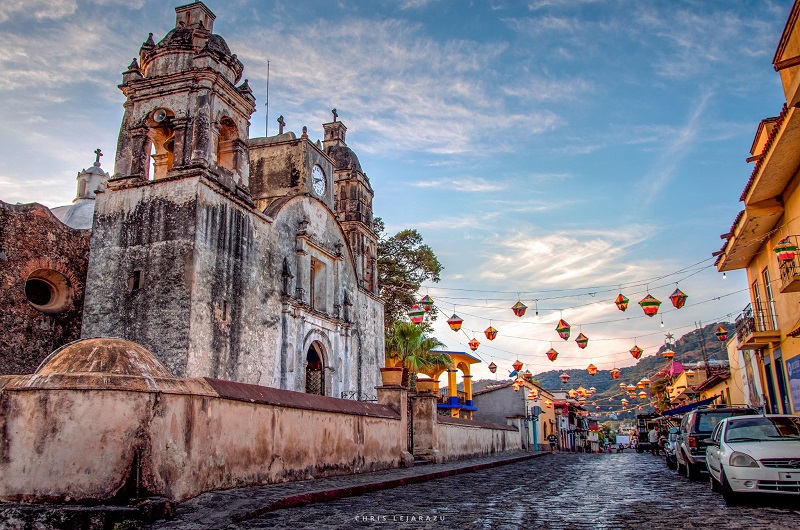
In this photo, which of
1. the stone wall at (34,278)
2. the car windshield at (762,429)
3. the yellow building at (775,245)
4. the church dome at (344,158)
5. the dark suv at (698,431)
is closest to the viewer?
the car windshield at (762,429)

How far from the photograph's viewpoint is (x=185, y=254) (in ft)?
51.2

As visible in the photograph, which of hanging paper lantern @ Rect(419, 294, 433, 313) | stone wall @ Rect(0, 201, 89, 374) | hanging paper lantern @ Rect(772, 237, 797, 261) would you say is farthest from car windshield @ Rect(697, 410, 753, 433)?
stone wall @ Rect(0, 201, 89, 374)

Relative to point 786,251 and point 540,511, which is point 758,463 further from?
point 786,251

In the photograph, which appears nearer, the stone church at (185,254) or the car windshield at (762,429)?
the car windshield at (762,429)

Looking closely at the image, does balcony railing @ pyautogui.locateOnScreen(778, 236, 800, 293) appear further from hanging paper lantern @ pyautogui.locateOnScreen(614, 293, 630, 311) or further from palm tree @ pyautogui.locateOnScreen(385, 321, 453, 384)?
palm tree @ pyautogui.locateOnScreen(385, 321, 453, 384)

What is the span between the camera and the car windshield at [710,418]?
13172 millimetres

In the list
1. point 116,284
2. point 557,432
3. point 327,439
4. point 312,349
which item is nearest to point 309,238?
point 312,349

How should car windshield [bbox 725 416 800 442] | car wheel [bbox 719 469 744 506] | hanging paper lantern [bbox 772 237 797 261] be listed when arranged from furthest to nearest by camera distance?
hanging paper lantern [bbox 772 237 797 261]
car windshield [bbox 725 416 800 442]
car wheel [bbox 719 469 744 506]

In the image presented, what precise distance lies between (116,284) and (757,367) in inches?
743

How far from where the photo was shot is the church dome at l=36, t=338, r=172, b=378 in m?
7.41

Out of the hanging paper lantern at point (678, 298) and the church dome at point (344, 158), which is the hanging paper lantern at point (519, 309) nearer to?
the hanging paper lantern at point (678, 298)

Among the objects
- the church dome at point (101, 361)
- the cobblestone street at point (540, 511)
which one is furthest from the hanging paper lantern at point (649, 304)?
the church dome at point (101, 361)

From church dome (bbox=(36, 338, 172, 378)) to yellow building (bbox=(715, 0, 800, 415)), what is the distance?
10.4 meters

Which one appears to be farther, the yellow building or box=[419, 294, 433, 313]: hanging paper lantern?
box=[419, 294, 433, 313]: hanging paper lantern
